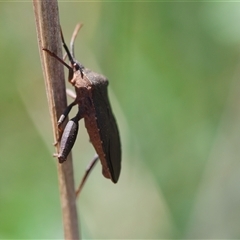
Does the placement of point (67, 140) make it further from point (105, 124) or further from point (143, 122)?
point (143, 122)

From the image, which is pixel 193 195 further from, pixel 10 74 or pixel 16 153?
pixel 10 74

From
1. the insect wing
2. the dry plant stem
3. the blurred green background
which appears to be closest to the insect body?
the insect wing

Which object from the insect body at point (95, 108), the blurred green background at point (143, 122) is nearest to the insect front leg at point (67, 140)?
the insect body at point (95, 108)

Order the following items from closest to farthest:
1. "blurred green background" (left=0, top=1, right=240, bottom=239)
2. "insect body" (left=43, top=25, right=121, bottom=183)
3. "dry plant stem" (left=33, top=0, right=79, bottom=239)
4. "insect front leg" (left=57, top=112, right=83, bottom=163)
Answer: "dry plant stem" (left=33, top=0, right=79, bottom=239) < "insect front leg" (left=57, top=112, right=83, bottom=163) < "insect body" (left=43, top=25, right=121, bottom=183) < "blurred green background" (left=0, top=1, right=240, bottom=239)

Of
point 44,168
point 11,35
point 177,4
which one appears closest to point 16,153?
point 44,168

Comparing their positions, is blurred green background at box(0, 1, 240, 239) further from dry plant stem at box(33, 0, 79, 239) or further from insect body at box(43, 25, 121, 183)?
dry plant stem at box(33, 0, 79, 239)

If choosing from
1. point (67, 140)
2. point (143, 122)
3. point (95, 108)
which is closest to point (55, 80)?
point (67, 140)
